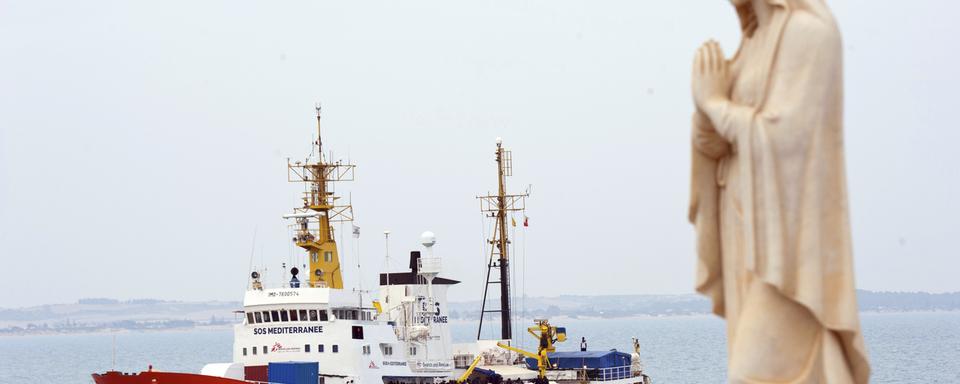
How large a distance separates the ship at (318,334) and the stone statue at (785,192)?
1238 inches

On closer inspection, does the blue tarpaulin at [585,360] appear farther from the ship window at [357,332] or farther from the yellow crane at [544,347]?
the ship window at [357,332]

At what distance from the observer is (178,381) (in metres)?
41.1

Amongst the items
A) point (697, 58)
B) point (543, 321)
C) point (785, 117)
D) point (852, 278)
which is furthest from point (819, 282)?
point (543, 321)

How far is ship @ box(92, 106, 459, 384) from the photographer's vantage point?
42.5 metres

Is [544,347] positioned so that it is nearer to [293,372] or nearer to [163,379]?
[293,372]

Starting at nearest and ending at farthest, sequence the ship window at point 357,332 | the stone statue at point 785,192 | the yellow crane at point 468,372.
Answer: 1. the stone statue at point 785,192
2. the ship window at point 357,332
3. the yellow crane at point 468,372

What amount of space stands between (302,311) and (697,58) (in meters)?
33.7

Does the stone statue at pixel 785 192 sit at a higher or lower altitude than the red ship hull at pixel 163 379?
higher

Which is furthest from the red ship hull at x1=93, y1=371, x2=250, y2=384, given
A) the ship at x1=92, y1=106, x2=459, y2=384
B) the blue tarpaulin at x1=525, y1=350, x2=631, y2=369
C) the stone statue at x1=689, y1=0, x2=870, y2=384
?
the stone statue at x1=689, y1=0, x2=870, y2=384

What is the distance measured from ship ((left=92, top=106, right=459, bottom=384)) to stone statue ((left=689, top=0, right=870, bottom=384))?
103 ft

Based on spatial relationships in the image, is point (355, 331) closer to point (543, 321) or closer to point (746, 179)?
point (543, 321)

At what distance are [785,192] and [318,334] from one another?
34.2 m

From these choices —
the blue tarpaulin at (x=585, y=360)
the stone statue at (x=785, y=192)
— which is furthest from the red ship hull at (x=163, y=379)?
the stone statue at (x=785, y=192)

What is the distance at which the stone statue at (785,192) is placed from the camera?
382 inches
